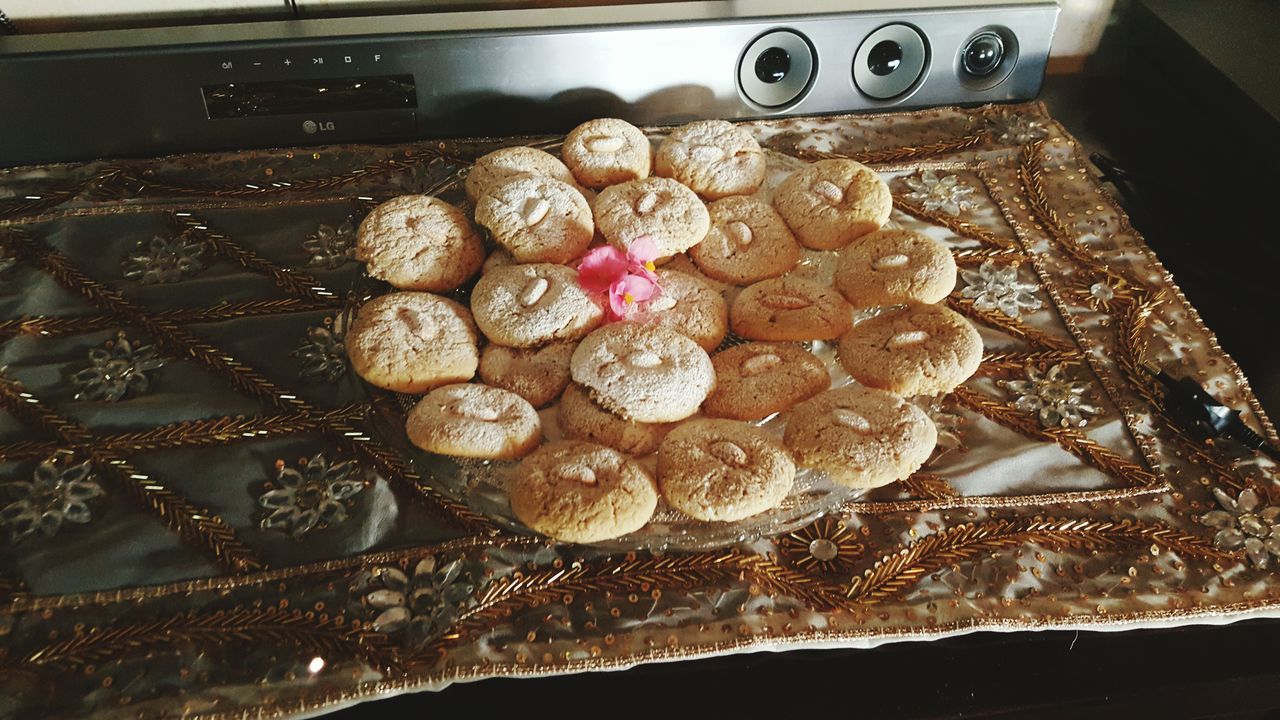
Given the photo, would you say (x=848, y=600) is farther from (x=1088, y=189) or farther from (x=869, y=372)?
(x=1088, y=189)

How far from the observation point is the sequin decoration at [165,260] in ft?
2.87

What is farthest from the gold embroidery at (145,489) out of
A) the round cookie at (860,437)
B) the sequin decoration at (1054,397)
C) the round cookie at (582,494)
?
the sequin decoration at (1054,397)

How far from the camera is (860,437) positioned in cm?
65

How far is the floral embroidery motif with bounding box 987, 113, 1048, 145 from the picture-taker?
3.48 feet

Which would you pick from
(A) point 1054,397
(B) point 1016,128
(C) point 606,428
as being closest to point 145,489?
(C) point 606,428

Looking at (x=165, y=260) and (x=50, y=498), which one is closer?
(x=50, y=498)

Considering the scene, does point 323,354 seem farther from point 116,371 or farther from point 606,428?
point 606,428

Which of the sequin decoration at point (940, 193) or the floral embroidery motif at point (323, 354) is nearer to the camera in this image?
the floral embroidery motif at point (323, 354)

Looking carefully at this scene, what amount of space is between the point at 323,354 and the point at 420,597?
30 cm

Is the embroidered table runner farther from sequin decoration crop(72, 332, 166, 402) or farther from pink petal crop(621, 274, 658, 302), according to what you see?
pink petal crop(621, 274, 658, 302)

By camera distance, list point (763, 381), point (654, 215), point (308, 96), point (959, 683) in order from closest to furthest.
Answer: point (959, 683), point (763, 381), point (654, 215), point (308, 96)

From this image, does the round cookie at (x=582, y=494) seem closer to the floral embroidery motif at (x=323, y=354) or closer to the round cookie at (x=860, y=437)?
the round cookie at (x=860, y=437)

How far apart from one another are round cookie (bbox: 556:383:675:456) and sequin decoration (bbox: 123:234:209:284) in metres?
0.50

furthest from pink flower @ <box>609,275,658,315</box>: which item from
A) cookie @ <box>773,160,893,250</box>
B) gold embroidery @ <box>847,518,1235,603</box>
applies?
Result: gold embroidery @ <box>847,518,1235,603</box>
